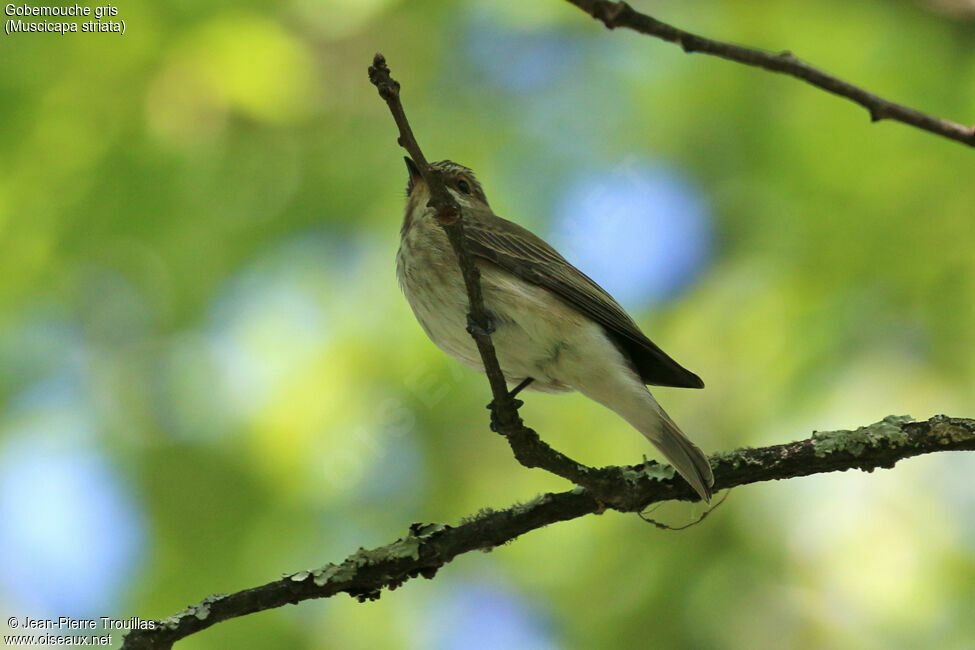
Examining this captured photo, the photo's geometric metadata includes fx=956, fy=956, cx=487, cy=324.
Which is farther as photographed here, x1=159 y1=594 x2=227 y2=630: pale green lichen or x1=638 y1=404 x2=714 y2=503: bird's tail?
x1=638 y1=404 x2=714 y2=503: bird's tail

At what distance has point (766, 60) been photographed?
227cm

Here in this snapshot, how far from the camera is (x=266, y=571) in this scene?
5.42 meters

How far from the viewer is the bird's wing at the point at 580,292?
4660mm

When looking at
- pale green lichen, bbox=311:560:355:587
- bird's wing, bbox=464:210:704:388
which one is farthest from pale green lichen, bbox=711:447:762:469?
pale green lichen, bbox=311:560:355:587

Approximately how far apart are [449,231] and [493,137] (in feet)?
12.3

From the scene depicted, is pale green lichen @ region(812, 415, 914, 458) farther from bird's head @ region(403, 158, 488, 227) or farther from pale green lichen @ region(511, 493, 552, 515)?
bird's head @ region(403, 158, 488, 227)

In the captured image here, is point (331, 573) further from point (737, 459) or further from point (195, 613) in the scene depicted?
point (737, 459)

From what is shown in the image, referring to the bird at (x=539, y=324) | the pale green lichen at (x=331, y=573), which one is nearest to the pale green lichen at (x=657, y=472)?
the bird at (x=539, y=324)

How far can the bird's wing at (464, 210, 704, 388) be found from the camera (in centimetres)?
466

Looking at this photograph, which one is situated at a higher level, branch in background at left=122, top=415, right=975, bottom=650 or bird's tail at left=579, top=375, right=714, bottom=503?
bird's tail at left=579, top=375, right=714, bottom=503

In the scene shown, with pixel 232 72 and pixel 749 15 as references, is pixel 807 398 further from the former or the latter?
pixel 232 72

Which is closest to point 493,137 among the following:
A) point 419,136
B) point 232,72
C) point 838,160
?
point 419,136

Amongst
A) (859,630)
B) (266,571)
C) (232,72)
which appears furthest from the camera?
(232,72)

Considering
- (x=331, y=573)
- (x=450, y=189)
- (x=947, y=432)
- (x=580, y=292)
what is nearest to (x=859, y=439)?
(x=947, y=432)
